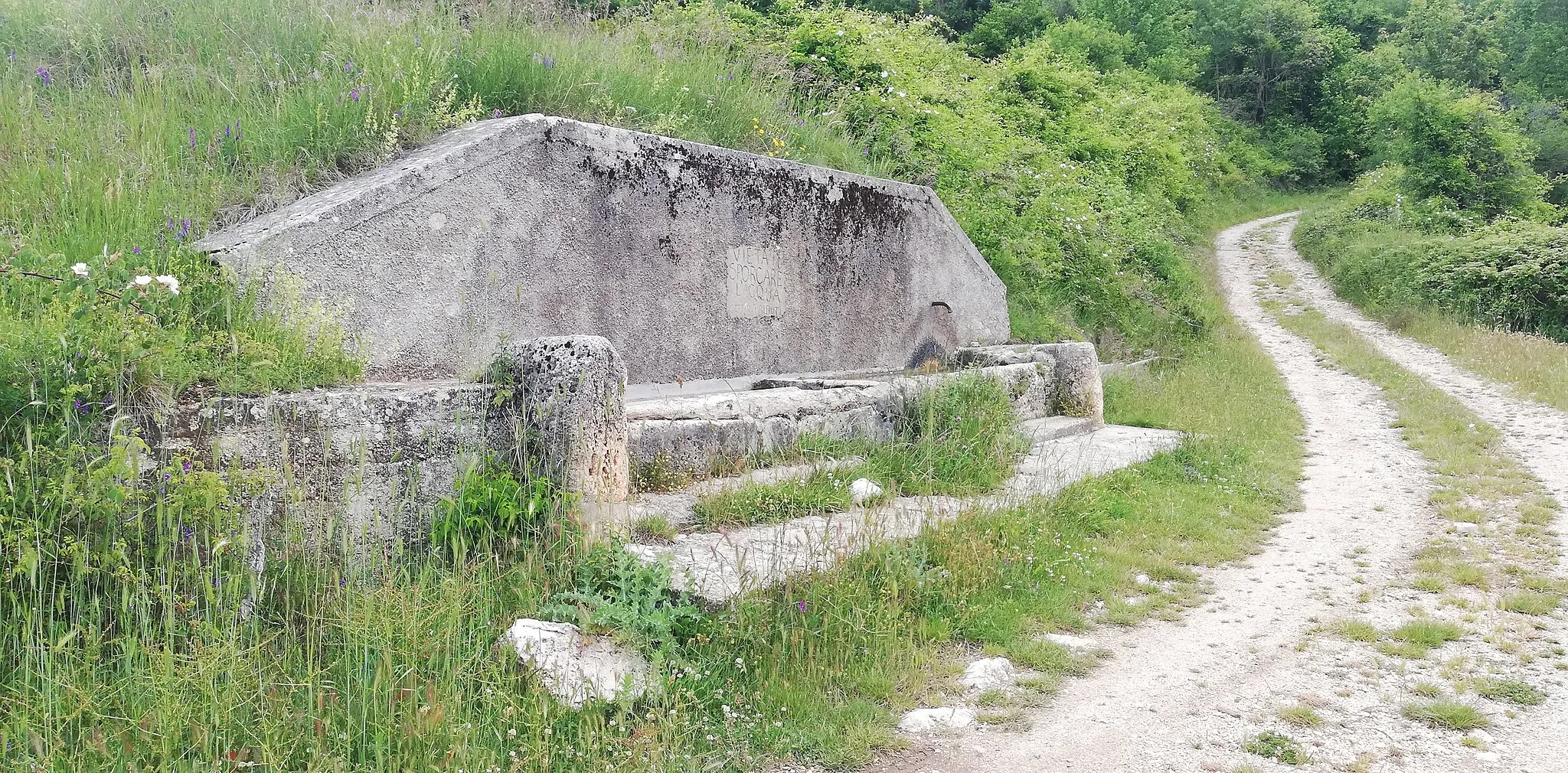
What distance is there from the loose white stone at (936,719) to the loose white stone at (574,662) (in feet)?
3.31

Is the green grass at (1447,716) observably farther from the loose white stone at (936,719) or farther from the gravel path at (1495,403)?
the loose white stone at (936,719)

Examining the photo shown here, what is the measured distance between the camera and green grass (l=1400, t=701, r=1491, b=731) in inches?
144

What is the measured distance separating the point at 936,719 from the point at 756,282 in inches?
157

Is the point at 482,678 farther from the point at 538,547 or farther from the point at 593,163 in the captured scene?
the point at 593,163

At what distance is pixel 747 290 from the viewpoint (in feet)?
22.8

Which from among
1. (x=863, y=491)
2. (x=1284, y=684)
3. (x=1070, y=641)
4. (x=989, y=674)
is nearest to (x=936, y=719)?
(x=989, y=674)

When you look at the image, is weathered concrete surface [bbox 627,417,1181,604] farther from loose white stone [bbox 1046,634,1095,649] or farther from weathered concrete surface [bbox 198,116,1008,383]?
weathered concrete surface [bbox 198,116,1008,383]

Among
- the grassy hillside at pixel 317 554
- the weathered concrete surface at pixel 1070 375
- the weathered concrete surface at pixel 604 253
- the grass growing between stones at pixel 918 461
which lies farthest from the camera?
the weathered concrete surface at pixel 1070 375

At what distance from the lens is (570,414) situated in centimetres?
430

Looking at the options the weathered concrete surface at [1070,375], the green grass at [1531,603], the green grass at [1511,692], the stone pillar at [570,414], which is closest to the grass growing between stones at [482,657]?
the stone pillar at [570,414]

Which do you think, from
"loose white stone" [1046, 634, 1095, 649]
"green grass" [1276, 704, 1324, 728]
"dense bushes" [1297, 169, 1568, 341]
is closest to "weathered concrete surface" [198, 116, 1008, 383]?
"loose white stone" [1046, 634, 1095, 649]

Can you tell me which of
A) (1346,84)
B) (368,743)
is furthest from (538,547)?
(1346,84)

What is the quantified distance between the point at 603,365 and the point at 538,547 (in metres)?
0.86

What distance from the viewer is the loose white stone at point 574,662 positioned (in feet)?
11.0
